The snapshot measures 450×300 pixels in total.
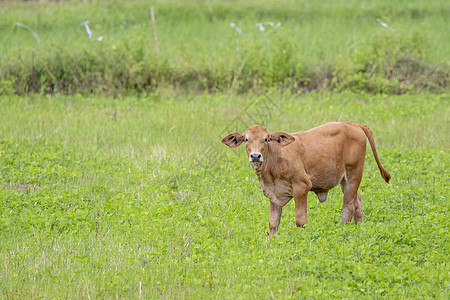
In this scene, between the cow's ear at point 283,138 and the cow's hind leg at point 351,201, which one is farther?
the cow's hind leg at point 351,201

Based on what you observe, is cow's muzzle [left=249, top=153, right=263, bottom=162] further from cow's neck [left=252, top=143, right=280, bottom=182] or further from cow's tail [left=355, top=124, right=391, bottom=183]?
cow's tail [left=355, top=124, right=391, bottom=183]

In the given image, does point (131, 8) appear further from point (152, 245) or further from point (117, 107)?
point (152, 245)

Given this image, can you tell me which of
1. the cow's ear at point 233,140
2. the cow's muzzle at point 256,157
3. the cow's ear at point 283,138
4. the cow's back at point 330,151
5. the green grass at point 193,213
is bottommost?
the green grass at point 193,213

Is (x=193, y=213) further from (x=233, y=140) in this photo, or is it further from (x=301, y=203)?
(x=301, y=203)

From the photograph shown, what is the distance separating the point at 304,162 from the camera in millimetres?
7035

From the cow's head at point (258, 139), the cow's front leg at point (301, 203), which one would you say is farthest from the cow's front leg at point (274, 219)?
the cow's head at point (258, 139)

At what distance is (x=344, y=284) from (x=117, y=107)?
29.0 feet

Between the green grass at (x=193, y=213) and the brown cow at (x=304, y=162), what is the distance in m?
0.33

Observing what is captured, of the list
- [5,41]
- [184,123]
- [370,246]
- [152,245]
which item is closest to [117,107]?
[184,123]

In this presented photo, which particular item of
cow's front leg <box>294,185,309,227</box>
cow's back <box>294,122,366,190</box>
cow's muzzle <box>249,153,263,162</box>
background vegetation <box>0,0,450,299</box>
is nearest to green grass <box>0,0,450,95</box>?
background vegetation <box>0,0,450,299</box>

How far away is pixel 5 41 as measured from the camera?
17484 mm

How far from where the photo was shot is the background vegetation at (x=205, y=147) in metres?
5.91

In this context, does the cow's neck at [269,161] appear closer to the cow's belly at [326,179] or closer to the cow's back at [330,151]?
the cow's back at [330,151]

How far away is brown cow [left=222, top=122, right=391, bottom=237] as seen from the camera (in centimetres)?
678
